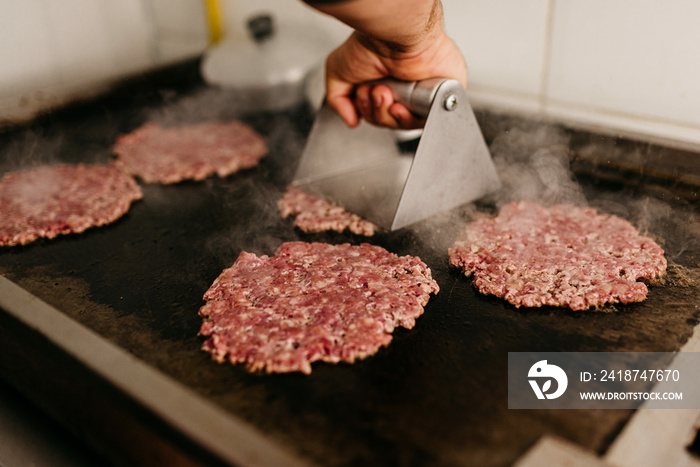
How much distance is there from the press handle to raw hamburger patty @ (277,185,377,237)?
1.32 ft

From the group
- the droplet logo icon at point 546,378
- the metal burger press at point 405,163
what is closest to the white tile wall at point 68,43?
the metal burger press at point 405,163

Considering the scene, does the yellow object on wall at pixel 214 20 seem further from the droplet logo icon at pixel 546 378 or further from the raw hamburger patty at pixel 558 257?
the droplet logo icon at pixel 546 378

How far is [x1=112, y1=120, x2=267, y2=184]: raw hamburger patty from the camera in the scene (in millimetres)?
2293

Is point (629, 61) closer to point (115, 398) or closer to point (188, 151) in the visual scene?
point (188, 151)

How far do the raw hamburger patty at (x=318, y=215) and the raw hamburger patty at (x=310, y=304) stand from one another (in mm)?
125

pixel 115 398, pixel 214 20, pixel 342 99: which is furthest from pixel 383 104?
pixel 214 20

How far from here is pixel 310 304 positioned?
148 cm

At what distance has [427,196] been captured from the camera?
1.83 m

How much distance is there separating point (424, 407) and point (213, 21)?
2.94 metres

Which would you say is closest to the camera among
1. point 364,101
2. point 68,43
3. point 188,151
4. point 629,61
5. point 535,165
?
point 364,101

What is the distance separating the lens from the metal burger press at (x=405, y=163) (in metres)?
1.76

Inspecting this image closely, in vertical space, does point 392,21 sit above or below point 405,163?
above

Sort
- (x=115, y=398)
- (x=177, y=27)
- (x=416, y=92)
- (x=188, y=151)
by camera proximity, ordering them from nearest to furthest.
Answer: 1. (x=115, y=398)
2. (x=416, y=92)
3. (x=188, y=151)
4. (x=177, y=27)

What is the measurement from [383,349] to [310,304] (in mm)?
245
